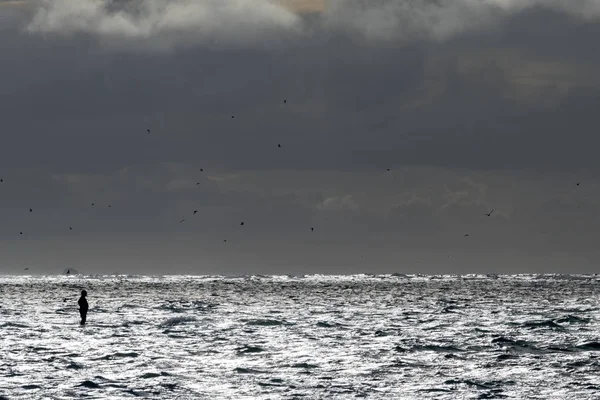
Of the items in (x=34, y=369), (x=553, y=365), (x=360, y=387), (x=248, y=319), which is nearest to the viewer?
(x=360, y=387)

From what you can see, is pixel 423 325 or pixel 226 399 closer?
pixel 226 399

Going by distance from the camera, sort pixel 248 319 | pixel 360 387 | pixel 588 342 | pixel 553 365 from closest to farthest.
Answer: pixel 360 387 < pixel 553 365 < pixel 588 342 < pixel 248 319

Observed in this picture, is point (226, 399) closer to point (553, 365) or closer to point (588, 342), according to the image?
point (553, 365)

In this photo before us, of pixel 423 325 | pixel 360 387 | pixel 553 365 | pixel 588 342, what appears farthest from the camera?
pixel 423 325

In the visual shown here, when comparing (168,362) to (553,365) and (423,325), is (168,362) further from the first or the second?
(423,325)

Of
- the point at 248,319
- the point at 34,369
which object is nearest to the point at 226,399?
the point at 34,369

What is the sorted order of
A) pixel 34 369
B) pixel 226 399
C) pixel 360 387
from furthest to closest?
pixel 34 369 → pixel 360 387 → pixel 226 399

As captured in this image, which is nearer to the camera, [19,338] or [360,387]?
[360,387]

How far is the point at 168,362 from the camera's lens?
133ft

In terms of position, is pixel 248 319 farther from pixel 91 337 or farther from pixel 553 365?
pixel 553 365

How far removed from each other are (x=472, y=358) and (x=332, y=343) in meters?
9.18

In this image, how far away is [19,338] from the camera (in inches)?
2029

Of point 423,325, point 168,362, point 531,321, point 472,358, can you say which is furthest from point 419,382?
point 531,321

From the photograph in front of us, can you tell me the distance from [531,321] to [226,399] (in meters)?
40.1
